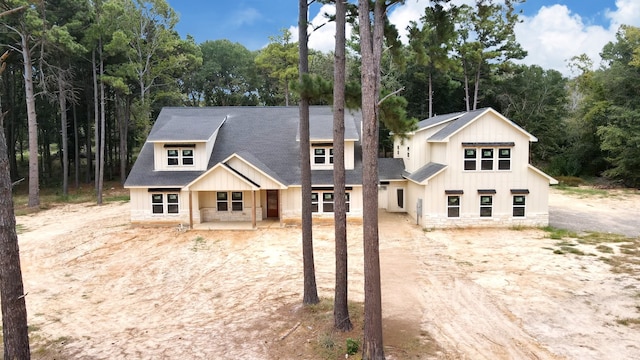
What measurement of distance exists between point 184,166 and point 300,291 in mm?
12375

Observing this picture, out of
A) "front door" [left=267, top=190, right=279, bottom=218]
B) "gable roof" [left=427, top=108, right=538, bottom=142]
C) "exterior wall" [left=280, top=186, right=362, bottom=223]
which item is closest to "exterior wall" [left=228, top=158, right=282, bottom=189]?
"exterior wall" [left=280, top=186, right=362, bottom=223]

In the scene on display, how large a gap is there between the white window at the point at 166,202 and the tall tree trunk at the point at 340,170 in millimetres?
14127

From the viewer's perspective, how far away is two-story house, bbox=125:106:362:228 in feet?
68.1

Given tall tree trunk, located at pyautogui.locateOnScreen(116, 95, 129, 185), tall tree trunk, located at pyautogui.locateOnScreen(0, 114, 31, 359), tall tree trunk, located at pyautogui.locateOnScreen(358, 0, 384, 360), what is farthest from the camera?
tall tree trunk, located at pyautogui.locateOnScreen(116, 95, 129, 185)

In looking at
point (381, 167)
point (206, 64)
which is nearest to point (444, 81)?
point (381, 167)

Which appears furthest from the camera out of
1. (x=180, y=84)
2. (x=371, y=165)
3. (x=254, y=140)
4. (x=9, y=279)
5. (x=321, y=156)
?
(x=180, y=84)

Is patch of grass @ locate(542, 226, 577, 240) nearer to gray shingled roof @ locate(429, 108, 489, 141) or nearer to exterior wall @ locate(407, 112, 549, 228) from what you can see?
exterior wall @ locate(407, 112, 549, 228)

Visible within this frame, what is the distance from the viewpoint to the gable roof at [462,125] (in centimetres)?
2015

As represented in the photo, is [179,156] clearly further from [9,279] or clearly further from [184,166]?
[9,279]

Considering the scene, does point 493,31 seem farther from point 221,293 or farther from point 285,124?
point 221,293

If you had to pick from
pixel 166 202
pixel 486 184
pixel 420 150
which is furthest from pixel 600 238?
pixel 166 202

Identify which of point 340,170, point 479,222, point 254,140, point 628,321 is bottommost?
point 628,321

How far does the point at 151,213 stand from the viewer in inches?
837

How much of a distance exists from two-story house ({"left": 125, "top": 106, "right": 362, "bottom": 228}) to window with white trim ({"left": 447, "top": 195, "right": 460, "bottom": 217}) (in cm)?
442
